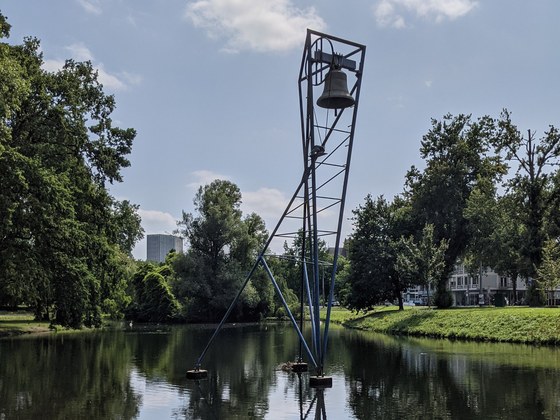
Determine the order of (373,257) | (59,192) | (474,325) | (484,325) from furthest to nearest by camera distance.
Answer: (373,257)
(474,325)
(484,325)
(59,192)

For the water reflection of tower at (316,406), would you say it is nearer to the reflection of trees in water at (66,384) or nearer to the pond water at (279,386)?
the pond water at (279,386)

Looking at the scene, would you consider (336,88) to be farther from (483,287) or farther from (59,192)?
(483,287)

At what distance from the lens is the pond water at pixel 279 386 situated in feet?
44.7

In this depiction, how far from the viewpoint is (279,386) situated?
59.5ft

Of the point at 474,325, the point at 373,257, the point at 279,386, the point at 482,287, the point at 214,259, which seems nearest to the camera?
the point at 279,386

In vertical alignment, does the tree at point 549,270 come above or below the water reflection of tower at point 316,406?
above

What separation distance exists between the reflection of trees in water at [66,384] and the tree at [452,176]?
35544mm

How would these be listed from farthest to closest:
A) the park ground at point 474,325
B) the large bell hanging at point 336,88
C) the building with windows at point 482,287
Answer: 1. the building with windows at point 482,287
2. the park ground at point 474,325
3. the large bell hanging at point 336,88

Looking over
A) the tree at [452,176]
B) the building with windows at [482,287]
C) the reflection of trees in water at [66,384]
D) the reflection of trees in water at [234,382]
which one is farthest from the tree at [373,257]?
the building with windows at [482,287]

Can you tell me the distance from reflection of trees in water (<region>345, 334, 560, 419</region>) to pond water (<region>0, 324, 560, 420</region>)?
3cm

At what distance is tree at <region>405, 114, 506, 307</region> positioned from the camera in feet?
191

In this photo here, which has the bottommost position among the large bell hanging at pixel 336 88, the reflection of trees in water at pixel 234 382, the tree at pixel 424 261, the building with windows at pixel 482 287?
the reflection of trees in water at pixel 234 382

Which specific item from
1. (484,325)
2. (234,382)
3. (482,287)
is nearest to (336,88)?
(234,382)

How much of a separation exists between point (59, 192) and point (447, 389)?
17.9 metres
